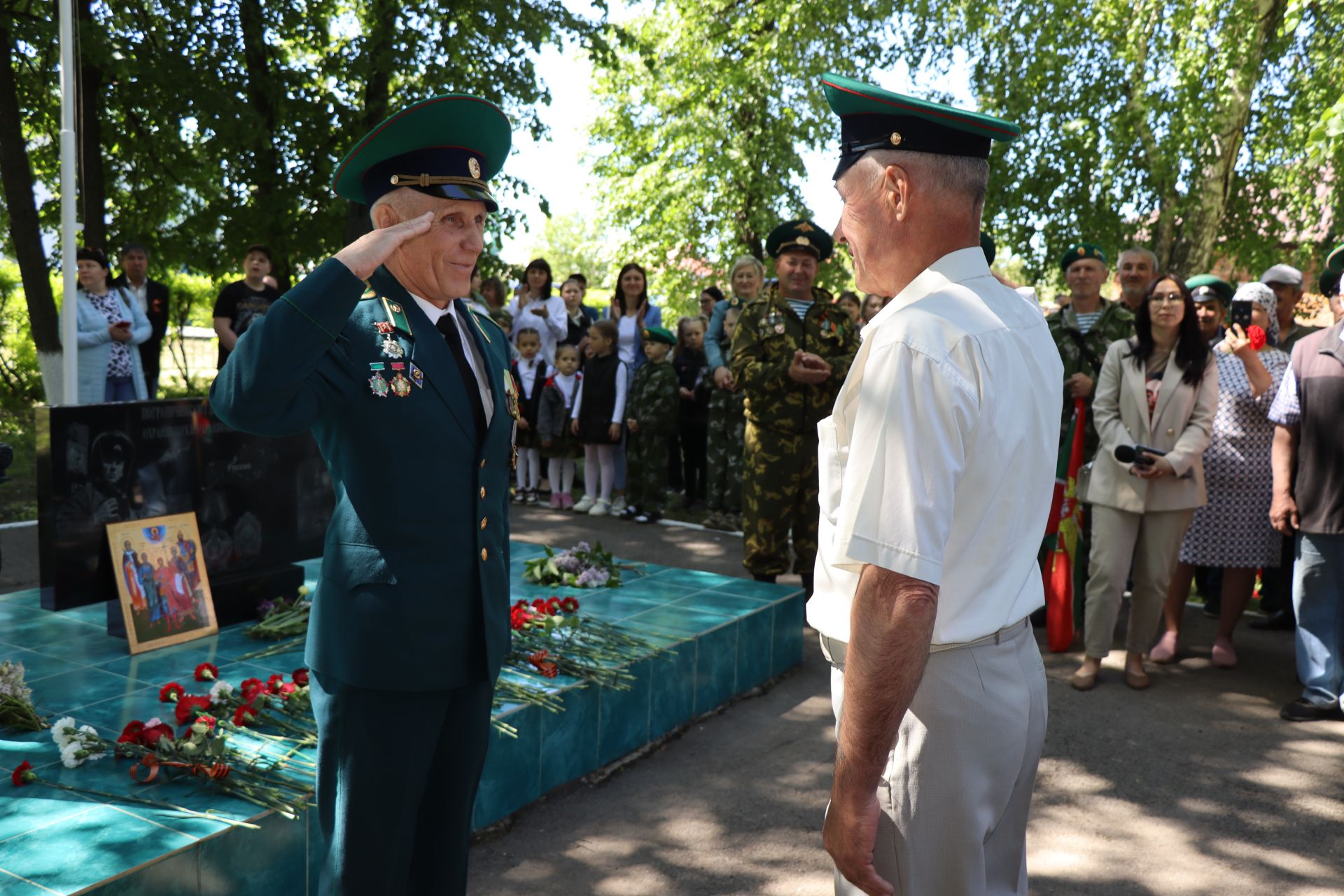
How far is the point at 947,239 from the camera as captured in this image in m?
1.83

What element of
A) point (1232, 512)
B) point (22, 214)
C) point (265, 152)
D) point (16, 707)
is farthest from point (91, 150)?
point (1232, 512)

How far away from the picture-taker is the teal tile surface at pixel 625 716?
13.5ft

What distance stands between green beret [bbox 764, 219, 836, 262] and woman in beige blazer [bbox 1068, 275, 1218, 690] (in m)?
1.64

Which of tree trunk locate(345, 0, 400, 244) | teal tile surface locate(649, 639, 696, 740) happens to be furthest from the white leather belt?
tree trunk locate(345, 0, 400, 244)

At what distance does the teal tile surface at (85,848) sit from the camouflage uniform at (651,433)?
6704 millimetres

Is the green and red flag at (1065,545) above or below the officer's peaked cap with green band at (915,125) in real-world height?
below

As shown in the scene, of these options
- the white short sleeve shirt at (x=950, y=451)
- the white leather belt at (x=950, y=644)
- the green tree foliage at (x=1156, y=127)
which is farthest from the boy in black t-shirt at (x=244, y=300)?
the green tree foliage at (x=1156, y=127)

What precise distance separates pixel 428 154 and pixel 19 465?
439 inches

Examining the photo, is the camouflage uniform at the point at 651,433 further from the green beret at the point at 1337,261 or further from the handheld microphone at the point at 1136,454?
the green beret at the point at 1337,261

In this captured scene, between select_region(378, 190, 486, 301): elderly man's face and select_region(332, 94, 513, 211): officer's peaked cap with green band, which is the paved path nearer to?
select_region(378, 190, 486, 301): elderly man's face

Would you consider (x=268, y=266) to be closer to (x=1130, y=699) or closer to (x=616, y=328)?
(x=616, y=328)

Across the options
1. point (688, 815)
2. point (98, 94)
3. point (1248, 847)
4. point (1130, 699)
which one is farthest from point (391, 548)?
point (98, 94)

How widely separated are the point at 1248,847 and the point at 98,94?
12451 mm

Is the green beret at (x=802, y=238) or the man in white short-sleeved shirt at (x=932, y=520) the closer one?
the man in white short-sleeved shirt at (x=932, y=520)
